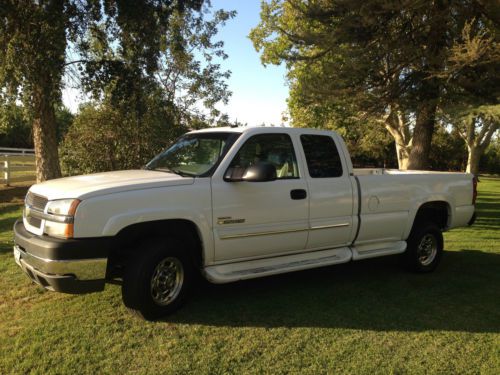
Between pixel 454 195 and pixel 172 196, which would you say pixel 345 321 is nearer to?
pixel 172 196

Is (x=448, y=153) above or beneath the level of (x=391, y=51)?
beneath

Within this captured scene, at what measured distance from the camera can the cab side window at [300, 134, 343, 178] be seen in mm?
5761

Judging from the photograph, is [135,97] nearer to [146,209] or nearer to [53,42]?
[53,42]

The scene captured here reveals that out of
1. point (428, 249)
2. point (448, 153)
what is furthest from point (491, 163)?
point (428, 249)

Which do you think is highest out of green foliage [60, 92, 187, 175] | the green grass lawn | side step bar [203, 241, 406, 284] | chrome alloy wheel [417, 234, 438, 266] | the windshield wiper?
green foliage [60, 92, 187, 175]

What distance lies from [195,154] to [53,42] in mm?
6954

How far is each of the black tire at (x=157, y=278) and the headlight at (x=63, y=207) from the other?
29.6 inches

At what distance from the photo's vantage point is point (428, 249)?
6992 mm

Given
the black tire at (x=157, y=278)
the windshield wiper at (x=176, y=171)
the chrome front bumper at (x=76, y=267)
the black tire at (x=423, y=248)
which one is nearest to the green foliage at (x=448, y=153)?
the black tire at (x=423, y=248)

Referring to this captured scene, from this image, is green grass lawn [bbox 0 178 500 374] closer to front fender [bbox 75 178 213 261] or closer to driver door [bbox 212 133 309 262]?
driver door [bbox 212 133 309 262]

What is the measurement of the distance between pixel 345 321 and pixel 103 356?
235 centimetres

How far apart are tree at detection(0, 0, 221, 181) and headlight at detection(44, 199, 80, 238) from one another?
24.6ft

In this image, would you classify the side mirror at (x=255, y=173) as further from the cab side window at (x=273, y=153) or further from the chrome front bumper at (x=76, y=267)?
the chrome front bumper at (x=76, y=267)

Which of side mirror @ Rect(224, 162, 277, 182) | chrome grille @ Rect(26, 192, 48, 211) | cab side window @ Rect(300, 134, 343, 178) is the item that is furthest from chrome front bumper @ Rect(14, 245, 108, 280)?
cab side window @ Rect(300, 134, 343, 178)
